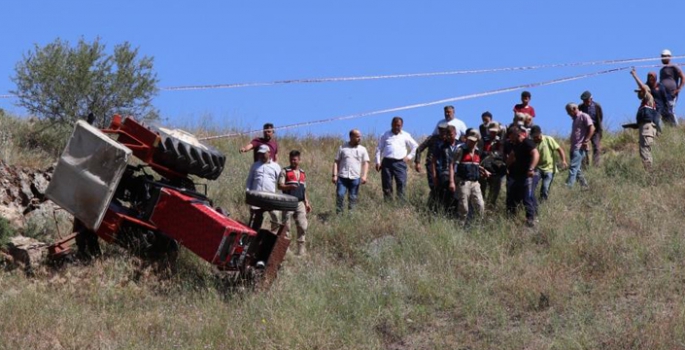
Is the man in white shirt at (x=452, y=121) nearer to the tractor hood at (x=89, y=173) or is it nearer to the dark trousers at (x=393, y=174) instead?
the dark trousers at (x=393, y=174)

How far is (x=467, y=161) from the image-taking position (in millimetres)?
16875

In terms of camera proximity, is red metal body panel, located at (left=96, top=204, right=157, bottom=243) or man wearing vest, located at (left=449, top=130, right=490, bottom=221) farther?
man wearing vest, located at (left=449, top=130, right=490, bottom=221)

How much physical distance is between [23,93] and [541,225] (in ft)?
37.7

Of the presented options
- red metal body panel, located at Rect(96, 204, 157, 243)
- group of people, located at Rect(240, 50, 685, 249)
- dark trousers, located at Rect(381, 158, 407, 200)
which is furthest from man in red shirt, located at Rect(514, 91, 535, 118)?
red metal body panel, located at Rect(96, 204, 157, 243)

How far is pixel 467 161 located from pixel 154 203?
15.5ft

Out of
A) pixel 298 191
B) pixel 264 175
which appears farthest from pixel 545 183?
pixel 264 175

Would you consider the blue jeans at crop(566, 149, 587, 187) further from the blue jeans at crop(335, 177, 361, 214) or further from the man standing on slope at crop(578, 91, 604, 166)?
the blue jeans at crop(335, 177, 361, 214)

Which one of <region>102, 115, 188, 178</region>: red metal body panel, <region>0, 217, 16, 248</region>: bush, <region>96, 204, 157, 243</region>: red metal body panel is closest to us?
<region>96, 204, 157, 243</region>: red metal body panel

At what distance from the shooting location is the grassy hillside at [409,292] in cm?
1340

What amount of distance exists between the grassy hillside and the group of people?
44cm

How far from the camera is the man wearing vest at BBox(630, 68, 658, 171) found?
19.9 metres

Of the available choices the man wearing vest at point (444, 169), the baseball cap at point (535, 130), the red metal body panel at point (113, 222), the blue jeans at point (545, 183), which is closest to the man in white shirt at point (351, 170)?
the man wearing vest at point (444, 169)

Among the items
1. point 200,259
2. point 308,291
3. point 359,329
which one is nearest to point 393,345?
point 359,329

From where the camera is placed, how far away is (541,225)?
16875 mm
